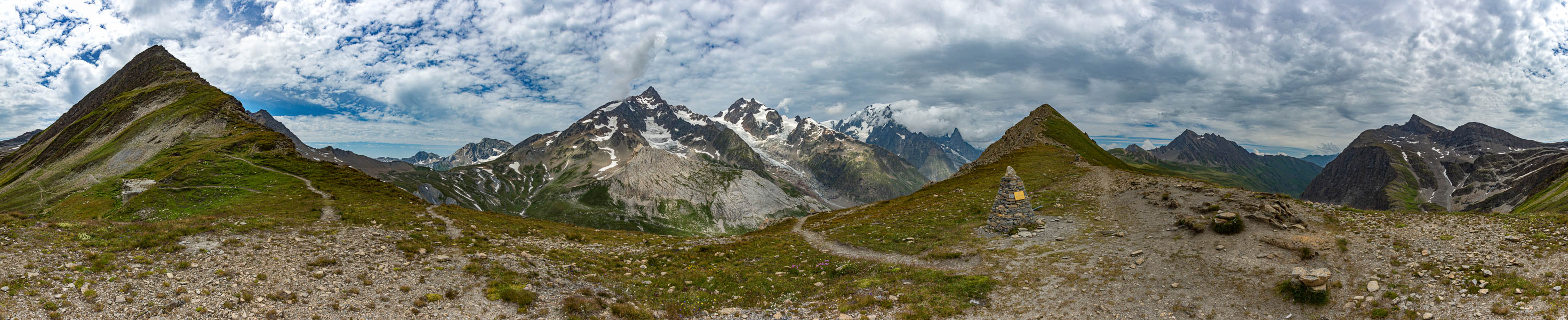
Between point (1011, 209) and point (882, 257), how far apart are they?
32.3 feet

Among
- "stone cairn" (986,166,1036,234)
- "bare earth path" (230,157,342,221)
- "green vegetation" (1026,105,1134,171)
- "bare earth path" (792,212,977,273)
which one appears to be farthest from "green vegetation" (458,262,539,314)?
"green vegetation" (1026,105,1134,171)

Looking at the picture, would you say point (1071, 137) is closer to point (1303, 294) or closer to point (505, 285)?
point (1303, 294)

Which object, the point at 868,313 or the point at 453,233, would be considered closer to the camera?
the point at 868,313

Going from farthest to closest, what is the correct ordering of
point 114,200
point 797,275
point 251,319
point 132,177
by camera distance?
1. point 132,177
2. point 114,200
3. point 797,275
4. point 251,319

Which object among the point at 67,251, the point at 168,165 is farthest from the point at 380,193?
the point at 67,251

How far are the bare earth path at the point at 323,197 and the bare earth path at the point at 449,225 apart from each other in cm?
547

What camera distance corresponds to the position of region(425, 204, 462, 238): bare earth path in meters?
30.2

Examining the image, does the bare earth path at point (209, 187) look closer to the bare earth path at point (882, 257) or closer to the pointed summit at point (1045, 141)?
→ the bare earth path at point (882, 257)

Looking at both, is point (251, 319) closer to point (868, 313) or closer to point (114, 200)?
point (868, 313)

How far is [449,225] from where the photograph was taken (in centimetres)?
3409

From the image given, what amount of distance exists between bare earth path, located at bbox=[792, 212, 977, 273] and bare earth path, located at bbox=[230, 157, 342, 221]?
31.6 meters

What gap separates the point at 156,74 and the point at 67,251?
19435 centimetres

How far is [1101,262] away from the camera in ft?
75.1

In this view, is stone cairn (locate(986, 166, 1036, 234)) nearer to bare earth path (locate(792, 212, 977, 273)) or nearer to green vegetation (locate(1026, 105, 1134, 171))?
bare earth path (locate(792, 212, 977, 273))
